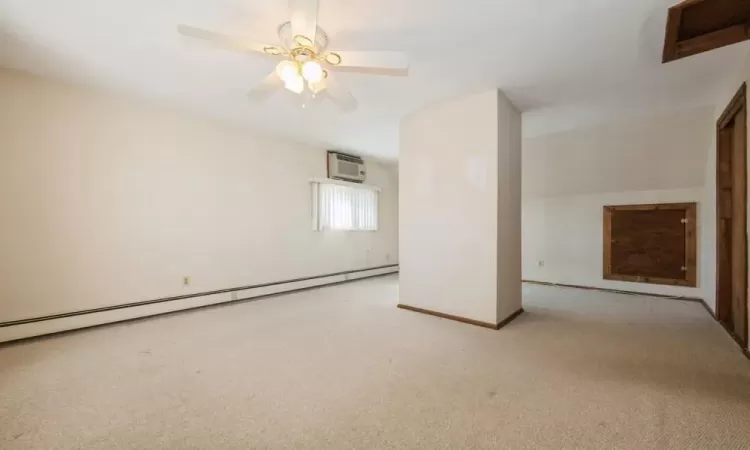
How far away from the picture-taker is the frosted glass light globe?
189cm

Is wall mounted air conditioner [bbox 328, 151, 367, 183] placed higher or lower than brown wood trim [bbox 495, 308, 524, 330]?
higher

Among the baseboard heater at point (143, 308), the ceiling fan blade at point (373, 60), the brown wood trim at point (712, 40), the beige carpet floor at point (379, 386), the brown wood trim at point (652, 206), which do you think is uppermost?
the brown wood trim at point (712, 40)

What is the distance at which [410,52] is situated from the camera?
2.32 metres

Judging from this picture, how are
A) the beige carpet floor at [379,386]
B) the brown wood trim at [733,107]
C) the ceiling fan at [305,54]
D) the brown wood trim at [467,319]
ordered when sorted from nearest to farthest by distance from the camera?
the beige carpet floor at [379,386]
the ceiling fan at [305,54]
the brown wood trim at [733,107]
the brown wood trim at [467,319]

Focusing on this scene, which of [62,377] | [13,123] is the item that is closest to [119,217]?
[13,123]

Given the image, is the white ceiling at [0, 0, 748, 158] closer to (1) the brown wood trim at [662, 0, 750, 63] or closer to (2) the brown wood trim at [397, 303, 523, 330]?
(1) the brown wood trim at [662, 0, 750, 63]

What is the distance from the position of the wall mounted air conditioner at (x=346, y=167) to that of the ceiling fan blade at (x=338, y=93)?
8.88 feet

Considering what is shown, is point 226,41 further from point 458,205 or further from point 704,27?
point 704,27

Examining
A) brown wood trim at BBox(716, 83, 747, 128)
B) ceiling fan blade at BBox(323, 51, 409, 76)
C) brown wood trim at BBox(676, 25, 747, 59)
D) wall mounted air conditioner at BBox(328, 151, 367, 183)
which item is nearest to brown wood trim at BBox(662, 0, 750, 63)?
brown wood trim at BBox(676, 25, 747, 59)

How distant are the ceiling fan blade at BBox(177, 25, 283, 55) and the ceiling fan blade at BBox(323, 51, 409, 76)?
34cm

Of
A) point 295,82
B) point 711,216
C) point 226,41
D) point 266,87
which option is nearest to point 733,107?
point 711,216

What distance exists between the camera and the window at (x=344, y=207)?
4941 mm

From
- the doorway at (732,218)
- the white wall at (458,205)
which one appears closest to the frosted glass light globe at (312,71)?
the white wall at (458,205)

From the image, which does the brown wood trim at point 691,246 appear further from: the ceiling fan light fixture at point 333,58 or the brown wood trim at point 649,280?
the ceiling fan light fixture at point 333,58
